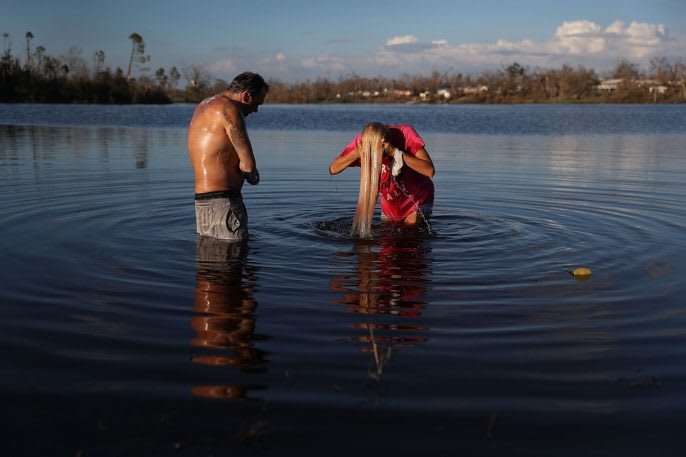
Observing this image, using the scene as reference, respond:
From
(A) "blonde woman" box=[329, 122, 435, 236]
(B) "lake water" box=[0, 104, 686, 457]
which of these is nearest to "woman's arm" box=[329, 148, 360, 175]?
(A) "blonde woman" box=[329, 122, 435, 236]

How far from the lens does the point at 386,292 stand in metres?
6.43

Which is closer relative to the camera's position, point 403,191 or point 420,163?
point 420,163

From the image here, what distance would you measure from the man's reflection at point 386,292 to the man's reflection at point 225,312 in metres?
0.78

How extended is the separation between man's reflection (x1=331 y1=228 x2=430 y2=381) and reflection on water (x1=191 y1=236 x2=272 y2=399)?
30.6 inches

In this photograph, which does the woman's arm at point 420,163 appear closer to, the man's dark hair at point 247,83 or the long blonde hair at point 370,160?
the long blonde hair at point 370,160

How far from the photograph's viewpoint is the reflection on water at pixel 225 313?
4.57 meters

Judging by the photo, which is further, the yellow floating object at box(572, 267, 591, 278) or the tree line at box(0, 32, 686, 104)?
the tree line at box(0, 32, 686, 104)

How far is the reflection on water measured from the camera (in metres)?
4.57

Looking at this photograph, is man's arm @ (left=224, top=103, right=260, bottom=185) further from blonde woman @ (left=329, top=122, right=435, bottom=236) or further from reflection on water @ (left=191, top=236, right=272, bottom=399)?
blonde woman @ (left=329, top=122, right=435, bottom=236)

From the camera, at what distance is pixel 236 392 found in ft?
13.4

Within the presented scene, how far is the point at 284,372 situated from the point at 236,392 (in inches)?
16.1

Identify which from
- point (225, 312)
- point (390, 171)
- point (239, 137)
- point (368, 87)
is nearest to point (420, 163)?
point (390, 171)

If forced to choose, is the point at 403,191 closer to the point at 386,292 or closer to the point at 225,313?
the point at 386,292

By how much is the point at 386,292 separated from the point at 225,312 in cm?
152
